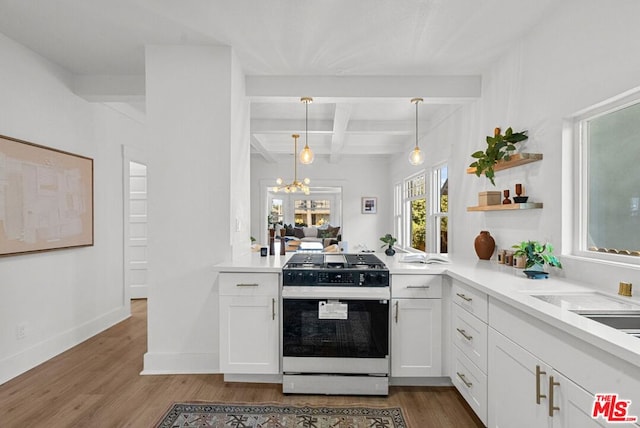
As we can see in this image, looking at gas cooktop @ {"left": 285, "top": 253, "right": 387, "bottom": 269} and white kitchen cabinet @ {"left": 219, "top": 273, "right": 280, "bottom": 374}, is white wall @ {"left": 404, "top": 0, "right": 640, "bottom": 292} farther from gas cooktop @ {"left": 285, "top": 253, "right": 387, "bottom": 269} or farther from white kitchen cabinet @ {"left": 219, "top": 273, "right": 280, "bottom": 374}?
white kitchen cabinet @ {"left": 219, "top": 273, "right": 280, "bottom": 374}

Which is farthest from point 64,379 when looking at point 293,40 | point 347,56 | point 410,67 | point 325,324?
point 410,67

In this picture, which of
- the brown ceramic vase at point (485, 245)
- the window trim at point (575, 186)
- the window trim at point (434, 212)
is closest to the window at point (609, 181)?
the window trim at point (575, 186)

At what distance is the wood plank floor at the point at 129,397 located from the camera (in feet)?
7.18

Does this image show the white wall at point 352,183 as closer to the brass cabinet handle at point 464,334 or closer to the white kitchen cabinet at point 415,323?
the white kitchen cabinet at point 415,323

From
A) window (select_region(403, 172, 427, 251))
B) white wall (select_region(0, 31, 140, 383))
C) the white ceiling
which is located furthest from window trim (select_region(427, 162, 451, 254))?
white wall (select_region(0, 31, 140, 383))

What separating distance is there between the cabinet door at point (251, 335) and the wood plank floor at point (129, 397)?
7.0 inches

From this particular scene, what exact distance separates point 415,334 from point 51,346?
10.2 ft

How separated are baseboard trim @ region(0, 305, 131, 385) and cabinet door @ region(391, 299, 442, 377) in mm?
2892

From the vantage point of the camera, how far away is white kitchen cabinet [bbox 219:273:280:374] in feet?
8.40

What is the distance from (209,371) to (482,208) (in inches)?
101

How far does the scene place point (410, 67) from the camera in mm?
3055

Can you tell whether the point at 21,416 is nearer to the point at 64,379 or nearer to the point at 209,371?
the point at 64,379

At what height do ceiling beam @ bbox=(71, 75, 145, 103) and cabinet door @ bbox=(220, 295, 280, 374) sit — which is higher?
ceiling beam @ bbox=(71, 75, 145, 103)

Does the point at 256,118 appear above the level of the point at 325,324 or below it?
above
